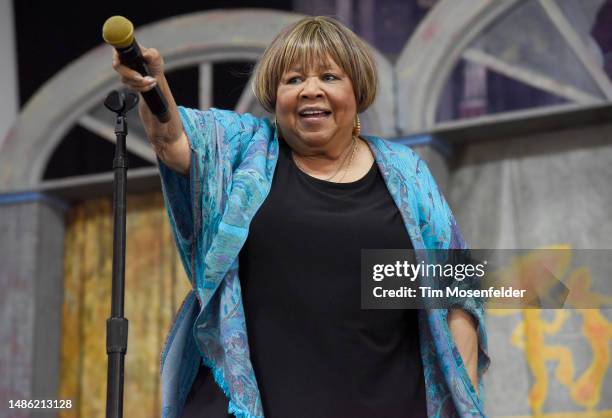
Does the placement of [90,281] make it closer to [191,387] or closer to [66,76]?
[66,76]

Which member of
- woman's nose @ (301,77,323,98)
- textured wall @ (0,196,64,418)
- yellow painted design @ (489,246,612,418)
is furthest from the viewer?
textured wall @ (0,196,64,418)

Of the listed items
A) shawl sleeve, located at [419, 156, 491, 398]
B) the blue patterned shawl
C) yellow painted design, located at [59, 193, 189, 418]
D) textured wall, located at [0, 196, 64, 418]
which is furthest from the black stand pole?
textured wall, located at [0, 196, 64, 418]

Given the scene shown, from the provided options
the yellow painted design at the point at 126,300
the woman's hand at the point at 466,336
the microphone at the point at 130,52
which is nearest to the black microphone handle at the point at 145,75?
the microphone at the point at 130,52

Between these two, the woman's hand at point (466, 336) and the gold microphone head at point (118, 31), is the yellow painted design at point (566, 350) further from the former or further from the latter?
the gold microphone head at point (118, 31)

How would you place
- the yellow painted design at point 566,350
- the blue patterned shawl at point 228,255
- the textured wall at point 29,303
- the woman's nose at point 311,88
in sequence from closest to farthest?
1. the blue patterned shawl at point 228,255
2. the woman's nose at point 311,88
3. the yellow painted design at point 566,350
4. the textured wall at point 29,303

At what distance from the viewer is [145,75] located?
1771 mm

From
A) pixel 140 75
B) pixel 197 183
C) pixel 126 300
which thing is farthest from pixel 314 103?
pixel 126 300

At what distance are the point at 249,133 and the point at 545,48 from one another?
2931mm

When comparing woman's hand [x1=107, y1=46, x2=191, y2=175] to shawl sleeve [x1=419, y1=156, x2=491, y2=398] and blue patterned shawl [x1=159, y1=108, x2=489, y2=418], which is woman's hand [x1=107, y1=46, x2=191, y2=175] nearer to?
blue patterned shawl [x1=159, y1=108, x2=489, y2=418]

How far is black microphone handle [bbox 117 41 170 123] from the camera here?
1722mm

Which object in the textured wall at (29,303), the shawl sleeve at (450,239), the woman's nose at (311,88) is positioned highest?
the textured wall at (29,303)

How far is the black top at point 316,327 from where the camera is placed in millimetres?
1901

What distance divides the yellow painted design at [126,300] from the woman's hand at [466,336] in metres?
3.58

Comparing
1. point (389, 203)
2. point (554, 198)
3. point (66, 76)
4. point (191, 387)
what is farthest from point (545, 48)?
point (191, 387)
